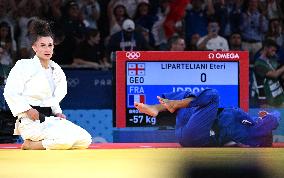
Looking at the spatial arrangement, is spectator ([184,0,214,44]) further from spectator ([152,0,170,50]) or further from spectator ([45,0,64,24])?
spectator ([45,0,64,24])

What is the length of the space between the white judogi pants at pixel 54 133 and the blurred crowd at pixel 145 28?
3051mm

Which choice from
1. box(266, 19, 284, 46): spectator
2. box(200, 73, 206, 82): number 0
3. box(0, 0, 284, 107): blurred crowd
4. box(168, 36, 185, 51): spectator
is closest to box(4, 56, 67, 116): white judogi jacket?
box(200, 73, 206, 82): number 0

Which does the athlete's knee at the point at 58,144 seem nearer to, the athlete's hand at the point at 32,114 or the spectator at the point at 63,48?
the athlete's hand at the point at 32,114

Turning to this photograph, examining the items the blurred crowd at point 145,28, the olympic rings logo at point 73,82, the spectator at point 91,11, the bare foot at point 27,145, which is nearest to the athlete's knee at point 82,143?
the bare foot at point 27,145

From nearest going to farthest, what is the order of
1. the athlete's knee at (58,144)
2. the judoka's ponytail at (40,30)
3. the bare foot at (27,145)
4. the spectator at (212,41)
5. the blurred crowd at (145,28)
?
the athlete's knee at (58,144) → the bare foot at (27,145) → the judoka's ponytail at (40,30) → the blurred crowd at (145,28) → the spectator at (212,41)

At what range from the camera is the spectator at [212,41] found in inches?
451

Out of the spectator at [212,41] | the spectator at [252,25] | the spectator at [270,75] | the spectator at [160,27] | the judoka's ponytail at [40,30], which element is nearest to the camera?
the judoka's ponytail at [40,30]

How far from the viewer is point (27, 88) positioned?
24.9ft

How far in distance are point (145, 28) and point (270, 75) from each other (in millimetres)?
2188

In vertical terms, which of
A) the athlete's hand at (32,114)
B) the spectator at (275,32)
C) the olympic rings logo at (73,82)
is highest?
the spectator at (275,32)

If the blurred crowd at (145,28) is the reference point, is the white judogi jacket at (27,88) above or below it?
below

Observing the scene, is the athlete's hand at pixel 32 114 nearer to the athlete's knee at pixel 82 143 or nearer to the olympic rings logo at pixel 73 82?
the athlete's knee at pixel 82 143

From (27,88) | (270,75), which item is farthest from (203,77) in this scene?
(270,75)

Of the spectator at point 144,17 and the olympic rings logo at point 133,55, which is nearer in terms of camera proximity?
the olympic rings logo at point 133,55
